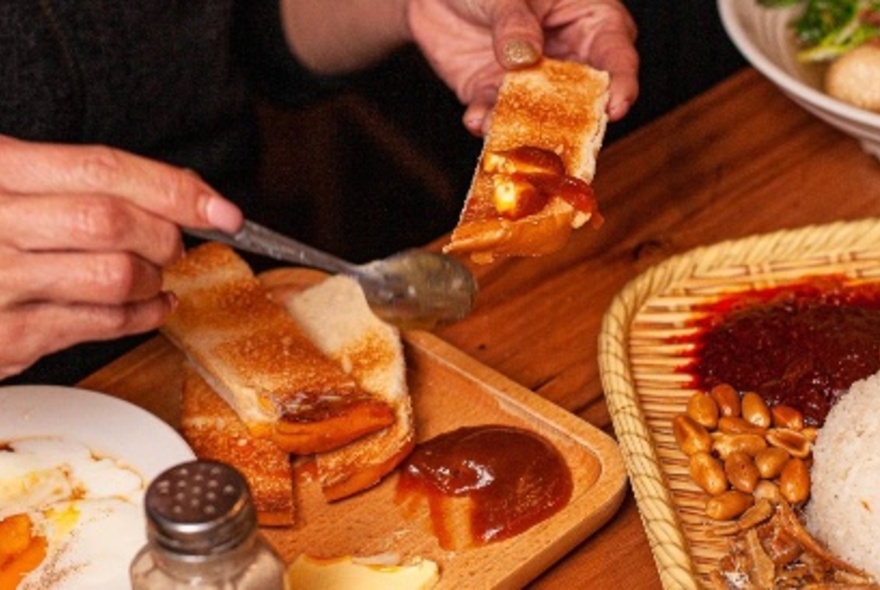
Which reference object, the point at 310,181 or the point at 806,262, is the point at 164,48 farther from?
the point at 310,181

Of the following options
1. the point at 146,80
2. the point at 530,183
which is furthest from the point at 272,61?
the point at 530,183

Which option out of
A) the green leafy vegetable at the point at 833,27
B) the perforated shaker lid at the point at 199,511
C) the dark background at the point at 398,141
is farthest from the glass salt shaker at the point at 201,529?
the dark background at the point at 398,141

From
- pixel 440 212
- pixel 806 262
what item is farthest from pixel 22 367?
pixel 440 212

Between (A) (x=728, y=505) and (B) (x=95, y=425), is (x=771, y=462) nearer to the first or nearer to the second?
(A) (x=728, y=505)

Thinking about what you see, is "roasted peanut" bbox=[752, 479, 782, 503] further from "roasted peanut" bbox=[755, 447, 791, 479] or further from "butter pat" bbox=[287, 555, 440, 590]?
"butter pat" bbox=[287, 555, 440, 590]

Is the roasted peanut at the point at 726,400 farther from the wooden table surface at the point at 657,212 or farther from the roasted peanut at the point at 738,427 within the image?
the wooden table surface at the point at 657,212

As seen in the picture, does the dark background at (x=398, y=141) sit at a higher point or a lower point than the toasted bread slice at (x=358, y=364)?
lower

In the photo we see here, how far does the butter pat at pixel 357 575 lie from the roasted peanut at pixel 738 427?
40 centimetres

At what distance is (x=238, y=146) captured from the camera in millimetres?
2369

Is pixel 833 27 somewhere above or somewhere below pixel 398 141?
above

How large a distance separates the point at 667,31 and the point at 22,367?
7.97ft

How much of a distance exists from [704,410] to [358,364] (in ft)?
1.55

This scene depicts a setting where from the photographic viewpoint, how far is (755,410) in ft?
5.40

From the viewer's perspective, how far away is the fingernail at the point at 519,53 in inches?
73.0
